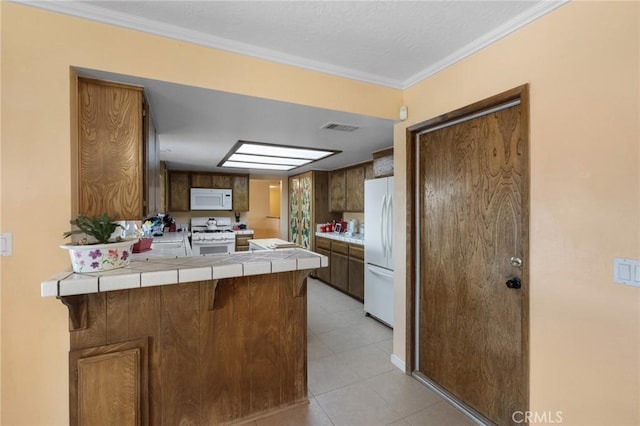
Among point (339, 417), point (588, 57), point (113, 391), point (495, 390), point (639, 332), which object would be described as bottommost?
point (339, 417)

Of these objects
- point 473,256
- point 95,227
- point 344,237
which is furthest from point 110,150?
point 344,237

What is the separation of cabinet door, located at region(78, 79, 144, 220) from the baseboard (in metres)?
2.40

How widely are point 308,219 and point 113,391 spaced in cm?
423

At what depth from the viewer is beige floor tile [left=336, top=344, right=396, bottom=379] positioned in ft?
8.07

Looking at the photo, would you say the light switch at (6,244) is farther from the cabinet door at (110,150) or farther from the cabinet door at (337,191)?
the cabinet door at (337,191)

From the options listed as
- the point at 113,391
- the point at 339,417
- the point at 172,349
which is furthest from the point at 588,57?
the point at 113,391

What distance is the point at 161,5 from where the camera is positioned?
1469 mm

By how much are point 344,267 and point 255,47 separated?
348 centimetres

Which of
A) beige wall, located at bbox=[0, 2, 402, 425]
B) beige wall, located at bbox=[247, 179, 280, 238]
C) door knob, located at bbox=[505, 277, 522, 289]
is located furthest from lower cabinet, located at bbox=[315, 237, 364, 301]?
beige wall, located at bbox=[247, 179, 280, 238]

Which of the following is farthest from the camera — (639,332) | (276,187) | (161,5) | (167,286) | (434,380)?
(276,187)

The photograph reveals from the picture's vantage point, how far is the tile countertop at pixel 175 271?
4.29 ft

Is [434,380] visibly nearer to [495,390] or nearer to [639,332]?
[495,390]

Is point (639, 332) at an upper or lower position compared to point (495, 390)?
upper

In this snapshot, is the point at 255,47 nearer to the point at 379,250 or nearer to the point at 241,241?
the point at 379,250
